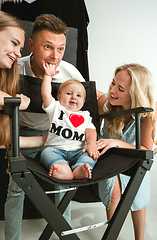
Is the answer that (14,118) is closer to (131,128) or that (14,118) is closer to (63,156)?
(63,156)

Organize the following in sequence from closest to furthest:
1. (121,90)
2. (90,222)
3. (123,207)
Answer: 1. (123,207)
2. (121,90)
3. (90,222)

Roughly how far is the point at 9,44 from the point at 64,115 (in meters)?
0.47

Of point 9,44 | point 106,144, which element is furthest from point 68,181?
point 9,44

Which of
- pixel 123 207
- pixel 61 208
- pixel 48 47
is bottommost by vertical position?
pixel 61 208

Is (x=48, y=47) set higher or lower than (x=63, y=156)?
higher

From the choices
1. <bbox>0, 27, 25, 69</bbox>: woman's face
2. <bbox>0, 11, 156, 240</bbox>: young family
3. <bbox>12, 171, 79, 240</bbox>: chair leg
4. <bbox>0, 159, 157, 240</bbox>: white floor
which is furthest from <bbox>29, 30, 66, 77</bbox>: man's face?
<bbox>0, 159, 157, 240</bbox>: white floor

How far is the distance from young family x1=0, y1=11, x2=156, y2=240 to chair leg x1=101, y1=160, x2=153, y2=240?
21cm

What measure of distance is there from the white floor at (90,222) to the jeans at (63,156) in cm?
61

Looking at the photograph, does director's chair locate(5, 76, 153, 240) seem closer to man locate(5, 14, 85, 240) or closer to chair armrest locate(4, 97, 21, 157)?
chair armrest locate(4, 97, 21, 157)

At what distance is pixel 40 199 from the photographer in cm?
70

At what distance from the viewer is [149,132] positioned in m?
1.20

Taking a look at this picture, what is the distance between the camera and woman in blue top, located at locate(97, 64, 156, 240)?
1142mm

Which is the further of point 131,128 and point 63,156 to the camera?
point 131,128

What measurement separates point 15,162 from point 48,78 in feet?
1.80
